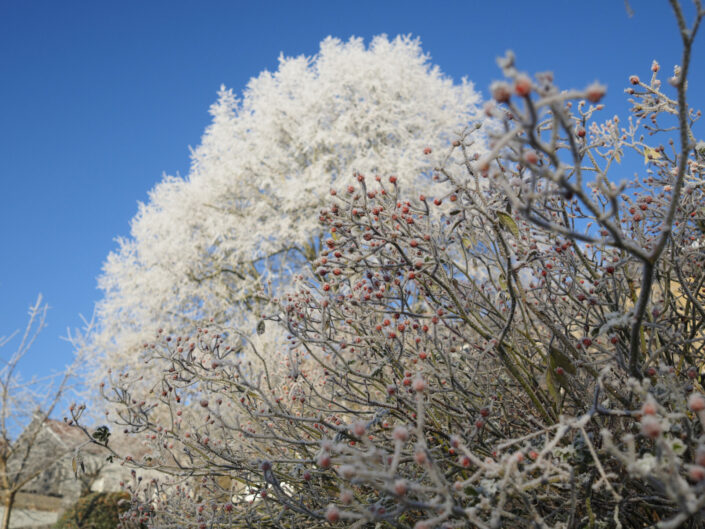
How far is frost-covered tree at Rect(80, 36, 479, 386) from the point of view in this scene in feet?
44.0

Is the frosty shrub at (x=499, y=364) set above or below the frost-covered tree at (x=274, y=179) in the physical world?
below

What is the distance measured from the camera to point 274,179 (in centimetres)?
1436

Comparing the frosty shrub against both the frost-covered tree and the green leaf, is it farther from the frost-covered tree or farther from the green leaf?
the frost-covered tree

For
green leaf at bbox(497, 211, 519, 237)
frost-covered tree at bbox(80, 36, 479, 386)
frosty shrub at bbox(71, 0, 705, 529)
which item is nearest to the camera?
frosty shrub at bbox(71, 0, 705, 529)

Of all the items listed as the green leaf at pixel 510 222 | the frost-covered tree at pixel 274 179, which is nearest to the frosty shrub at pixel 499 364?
the green leaf at pixel 510 222

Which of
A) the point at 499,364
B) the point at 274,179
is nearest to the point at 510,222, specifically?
the point at 499,364

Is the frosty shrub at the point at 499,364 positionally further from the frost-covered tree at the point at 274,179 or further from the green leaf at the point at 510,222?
the frost-covered tree at the point at 274,179

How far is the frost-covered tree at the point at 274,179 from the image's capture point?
13398 mm

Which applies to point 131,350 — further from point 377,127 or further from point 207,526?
point 207,526

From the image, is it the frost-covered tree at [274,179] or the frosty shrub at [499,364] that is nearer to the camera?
the frosty shrub at [499,364]

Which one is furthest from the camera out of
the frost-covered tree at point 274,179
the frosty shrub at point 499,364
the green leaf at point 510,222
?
the frost-covered tree at point 274,179

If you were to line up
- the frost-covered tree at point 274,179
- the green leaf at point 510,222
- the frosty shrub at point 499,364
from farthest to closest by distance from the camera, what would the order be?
the frost-covered tree at point 274,179 → the green leaf at point 510,222 → the frosty shrub at point 499,364

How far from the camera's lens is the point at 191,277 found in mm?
14289

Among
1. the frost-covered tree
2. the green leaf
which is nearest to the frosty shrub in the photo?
the green leaf
